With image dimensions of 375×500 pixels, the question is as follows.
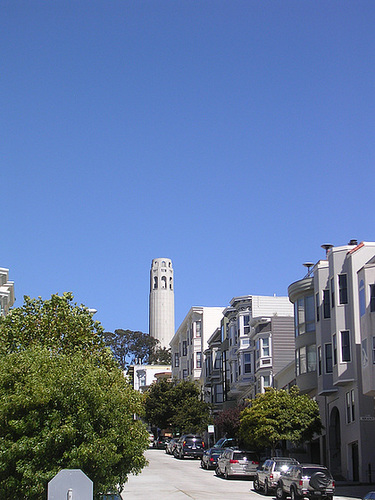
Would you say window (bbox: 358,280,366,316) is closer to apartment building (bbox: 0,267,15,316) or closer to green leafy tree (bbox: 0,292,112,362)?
green leafy tree (bbox: 0,292,112,362)

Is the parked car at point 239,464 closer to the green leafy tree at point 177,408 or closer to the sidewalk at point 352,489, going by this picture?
the sidewalk at point 352,489

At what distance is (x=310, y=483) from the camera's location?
92.9 ft

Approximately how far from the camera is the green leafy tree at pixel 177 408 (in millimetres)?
75438

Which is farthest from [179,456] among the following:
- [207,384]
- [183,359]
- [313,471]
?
[183,359]

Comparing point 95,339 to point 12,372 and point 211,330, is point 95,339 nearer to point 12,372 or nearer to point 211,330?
point 12,372

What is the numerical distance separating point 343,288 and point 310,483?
1589 centimetres

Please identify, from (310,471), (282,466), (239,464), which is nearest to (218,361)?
(239,464)

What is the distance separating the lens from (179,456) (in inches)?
2334

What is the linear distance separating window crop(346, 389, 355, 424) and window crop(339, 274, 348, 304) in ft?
16.4

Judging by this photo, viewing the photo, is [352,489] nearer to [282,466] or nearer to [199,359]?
[282,466]

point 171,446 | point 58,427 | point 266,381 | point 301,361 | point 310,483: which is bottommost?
point 310,483

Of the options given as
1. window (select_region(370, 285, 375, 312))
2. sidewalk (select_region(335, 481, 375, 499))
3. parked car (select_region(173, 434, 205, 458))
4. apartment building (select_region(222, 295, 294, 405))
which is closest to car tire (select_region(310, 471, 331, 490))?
sidewalk (select_region(335, 481, 375, 499))

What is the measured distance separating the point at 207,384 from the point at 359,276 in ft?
165

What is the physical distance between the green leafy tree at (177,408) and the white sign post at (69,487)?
64.9 m
